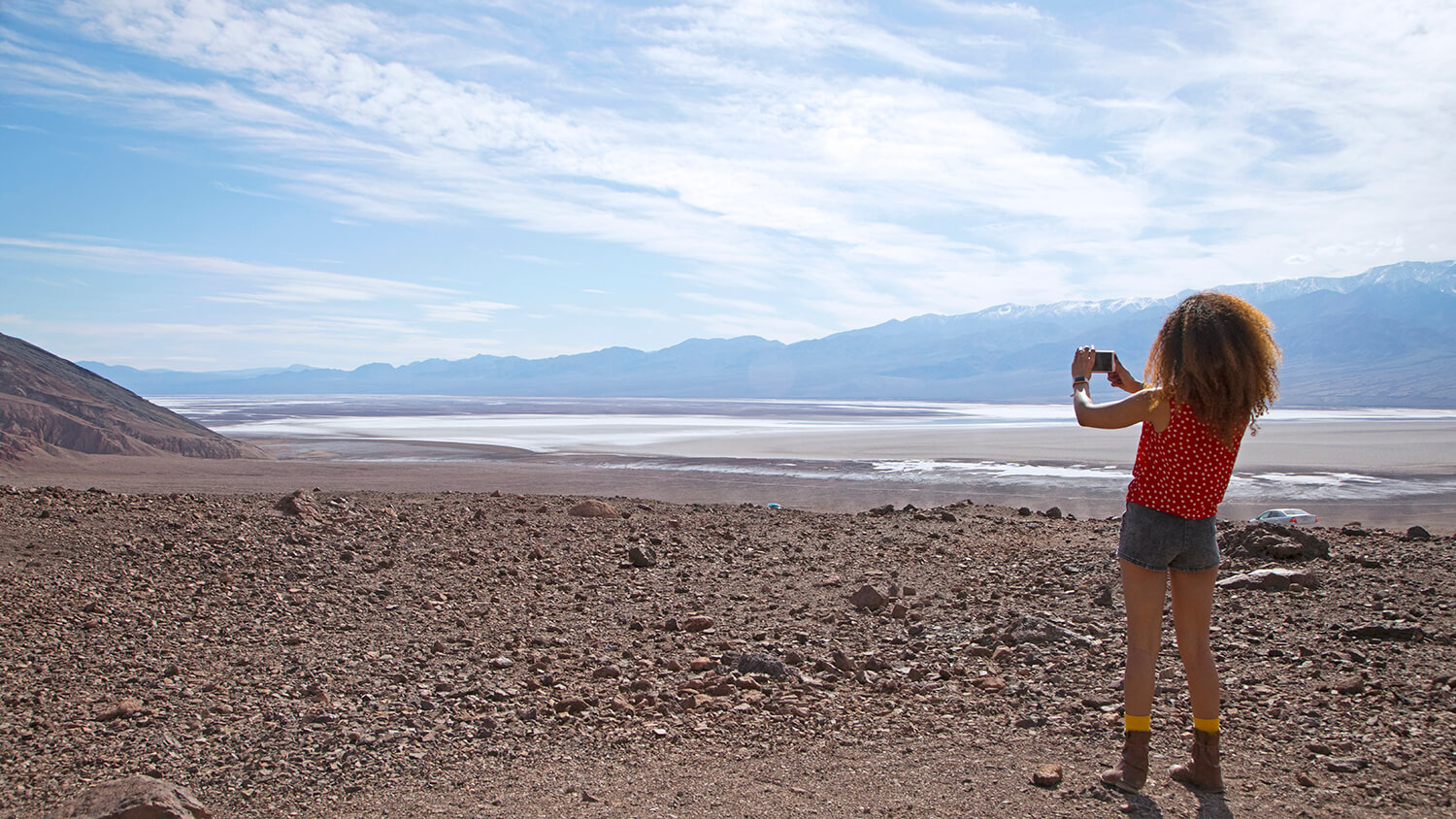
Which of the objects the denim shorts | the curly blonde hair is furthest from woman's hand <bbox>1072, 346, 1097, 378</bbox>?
the denim shorts

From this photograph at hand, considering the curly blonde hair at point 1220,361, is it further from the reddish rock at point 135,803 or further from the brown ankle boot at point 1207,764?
the reddish rock at point 135,803

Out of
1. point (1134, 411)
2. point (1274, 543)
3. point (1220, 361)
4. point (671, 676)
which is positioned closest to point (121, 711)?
point (671, 676)

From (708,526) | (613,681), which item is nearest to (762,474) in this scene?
(708,526)

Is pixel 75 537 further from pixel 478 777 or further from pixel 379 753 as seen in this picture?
pixel 478 777

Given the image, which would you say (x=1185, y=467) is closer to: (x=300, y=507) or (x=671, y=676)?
(x=671, y=676)

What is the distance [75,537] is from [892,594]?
6.67 m

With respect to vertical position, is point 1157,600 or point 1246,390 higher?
point 1246,390

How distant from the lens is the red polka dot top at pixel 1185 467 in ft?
10.7

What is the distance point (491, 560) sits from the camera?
7914mm

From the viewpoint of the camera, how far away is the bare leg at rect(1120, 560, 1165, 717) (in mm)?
3375

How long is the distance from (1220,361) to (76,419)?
51.7 m

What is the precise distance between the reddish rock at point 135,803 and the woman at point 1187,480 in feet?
10.8

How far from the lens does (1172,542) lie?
3.29 m

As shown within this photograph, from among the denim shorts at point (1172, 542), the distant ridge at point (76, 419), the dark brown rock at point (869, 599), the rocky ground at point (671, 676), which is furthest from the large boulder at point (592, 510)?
the distant ridge at point (76, 419)
